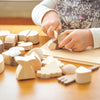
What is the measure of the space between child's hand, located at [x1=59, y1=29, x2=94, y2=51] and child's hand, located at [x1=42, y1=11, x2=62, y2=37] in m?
0.12

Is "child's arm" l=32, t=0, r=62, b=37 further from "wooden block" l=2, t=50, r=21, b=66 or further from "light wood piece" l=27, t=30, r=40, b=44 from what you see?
"wooden block" l=2, t=50, r=21, b=66

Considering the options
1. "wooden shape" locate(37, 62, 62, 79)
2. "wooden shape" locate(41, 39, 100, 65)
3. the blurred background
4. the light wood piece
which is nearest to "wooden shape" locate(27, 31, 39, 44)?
the light wood piece

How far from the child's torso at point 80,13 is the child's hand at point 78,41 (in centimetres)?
24

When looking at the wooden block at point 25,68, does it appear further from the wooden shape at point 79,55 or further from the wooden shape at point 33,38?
the wooden shape at point 33,38

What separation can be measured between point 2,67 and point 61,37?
12.0 inches

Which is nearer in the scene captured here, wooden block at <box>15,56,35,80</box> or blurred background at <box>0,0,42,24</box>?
wooden block at <box>15,56,35,80</box>

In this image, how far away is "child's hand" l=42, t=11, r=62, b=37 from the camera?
1.04 m

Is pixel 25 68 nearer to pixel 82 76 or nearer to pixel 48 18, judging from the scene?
pixel 82 76

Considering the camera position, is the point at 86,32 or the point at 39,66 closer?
the point at 39,66

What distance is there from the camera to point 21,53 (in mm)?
909

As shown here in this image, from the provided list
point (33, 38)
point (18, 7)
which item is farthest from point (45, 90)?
point (18, 7)

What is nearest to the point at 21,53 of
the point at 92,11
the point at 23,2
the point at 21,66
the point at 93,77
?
the point at 21,66

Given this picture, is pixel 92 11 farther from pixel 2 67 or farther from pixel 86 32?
pixel 2 67

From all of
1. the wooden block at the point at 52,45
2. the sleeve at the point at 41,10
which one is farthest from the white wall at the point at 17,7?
the wooden block at the point at 52,45
